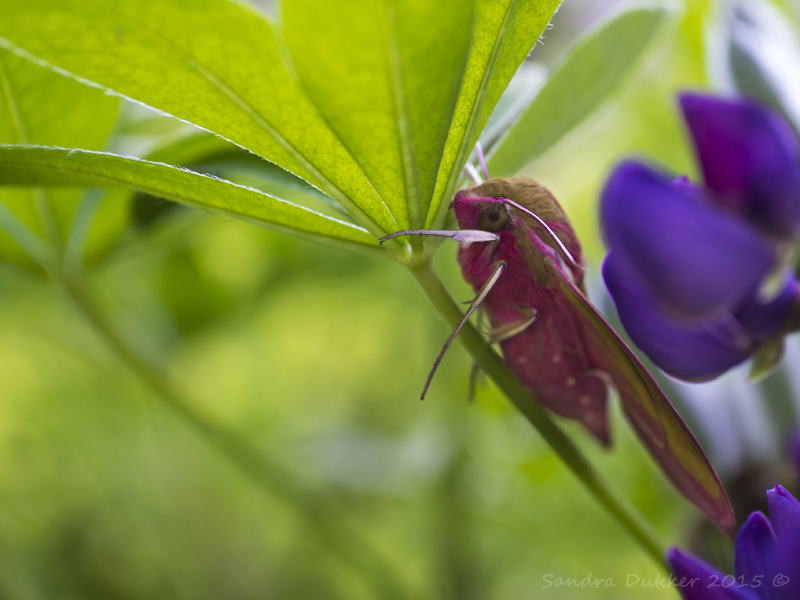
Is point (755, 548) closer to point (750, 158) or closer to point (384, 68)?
point (750, 158)

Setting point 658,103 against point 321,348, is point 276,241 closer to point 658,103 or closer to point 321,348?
point 321,348

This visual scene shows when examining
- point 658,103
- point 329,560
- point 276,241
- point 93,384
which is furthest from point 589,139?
point 93,384

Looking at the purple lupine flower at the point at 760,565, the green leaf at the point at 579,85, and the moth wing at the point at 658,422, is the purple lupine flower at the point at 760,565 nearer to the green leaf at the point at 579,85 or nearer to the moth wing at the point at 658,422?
the moth wing at the point at 658,422

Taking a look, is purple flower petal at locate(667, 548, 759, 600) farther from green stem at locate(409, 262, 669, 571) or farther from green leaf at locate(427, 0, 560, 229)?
green leaf at locate(427, 0, 560, 229)

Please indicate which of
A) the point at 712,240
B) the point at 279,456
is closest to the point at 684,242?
the point at 712,240

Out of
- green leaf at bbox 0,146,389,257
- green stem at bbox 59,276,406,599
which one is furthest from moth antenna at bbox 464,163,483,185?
green stem at bbox 59,276,406,599
